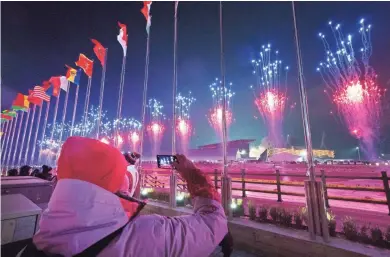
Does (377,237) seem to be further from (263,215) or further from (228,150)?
(228,150)

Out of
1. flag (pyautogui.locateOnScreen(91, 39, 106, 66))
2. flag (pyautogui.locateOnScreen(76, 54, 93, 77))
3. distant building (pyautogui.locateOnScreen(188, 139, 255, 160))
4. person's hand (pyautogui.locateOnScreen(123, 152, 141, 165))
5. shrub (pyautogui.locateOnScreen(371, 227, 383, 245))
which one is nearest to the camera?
person's hand (pyautogui.locateOnScreen(123, 152, 141, 165))

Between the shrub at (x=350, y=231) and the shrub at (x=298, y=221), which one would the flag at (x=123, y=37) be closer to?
the shrub at (x=298, y=221)

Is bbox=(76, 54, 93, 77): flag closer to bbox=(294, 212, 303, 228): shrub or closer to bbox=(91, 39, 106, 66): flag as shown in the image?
bbox=(91, 39, 106, 66): flag

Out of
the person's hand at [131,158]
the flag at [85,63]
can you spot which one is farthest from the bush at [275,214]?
the flag at [85,63]

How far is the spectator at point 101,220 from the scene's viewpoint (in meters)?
1.19

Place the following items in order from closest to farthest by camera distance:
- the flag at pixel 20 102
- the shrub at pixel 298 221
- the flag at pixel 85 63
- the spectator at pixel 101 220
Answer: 1. the spectator at pixel 101 220
2. the shrub at pixel 298 221
3. the flag at pixel 85 63
4. the flag at pixel 20 102

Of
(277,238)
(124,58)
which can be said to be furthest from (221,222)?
(124,58)

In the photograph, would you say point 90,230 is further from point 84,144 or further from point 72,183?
point 84,144

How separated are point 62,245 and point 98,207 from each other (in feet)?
0.83

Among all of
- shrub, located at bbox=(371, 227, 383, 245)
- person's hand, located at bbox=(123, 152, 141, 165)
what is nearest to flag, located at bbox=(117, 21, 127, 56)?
person's hand, located at bbox=(123, 152, 141, 165)

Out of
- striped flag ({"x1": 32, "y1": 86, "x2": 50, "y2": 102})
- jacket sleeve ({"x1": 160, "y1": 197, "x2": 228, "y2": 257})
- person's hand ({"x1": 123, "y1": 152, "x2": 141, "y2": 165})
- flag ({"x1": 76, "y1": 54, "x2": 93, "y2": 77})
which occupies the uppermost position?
flag ({"x1": 76, "y1": 54, "x2": 93, "y2": 77})

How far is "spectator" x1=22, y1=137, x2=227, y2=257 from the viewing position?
119 cm

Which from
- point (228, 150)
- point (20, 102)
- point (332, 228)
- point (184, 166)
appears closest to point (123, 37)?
point (184, 166)

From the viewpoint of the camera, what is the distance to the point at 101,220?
4.08 ft
